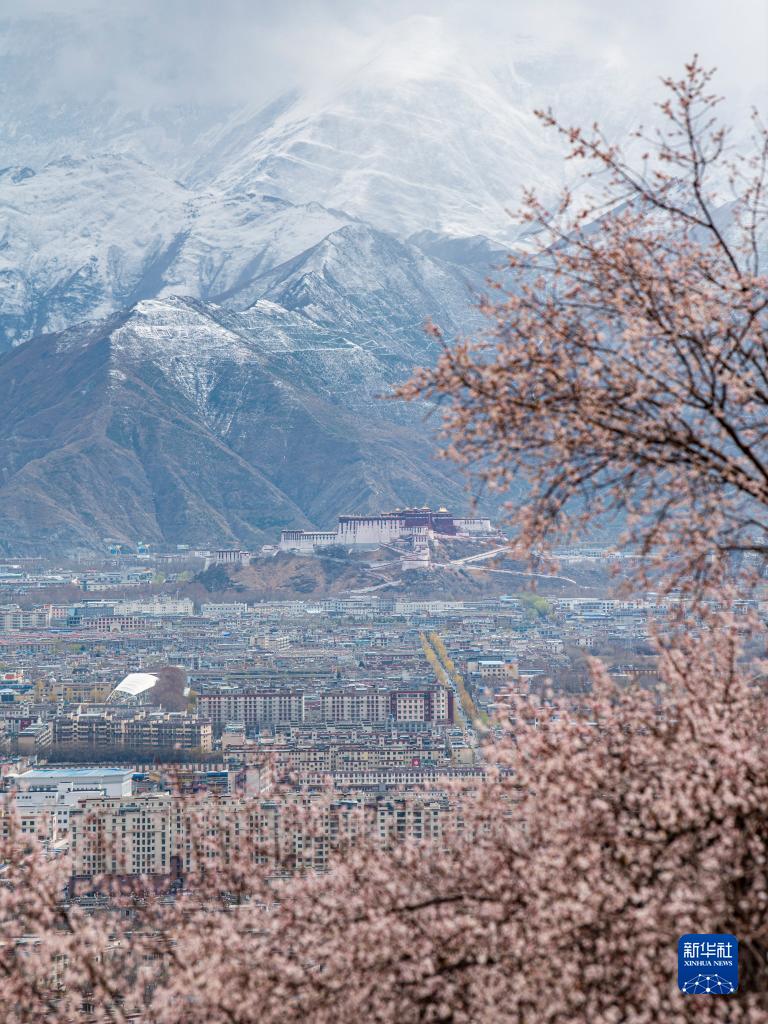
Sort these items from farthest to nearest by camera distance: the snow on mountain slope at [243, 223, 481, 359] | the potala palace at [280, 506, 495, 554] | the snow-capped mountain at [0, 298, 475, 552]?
the snow on mountain slope at [243, 223, 481, 359]
the snow-capped mountain at [0, 298, 475, 552]
the potala palace at [280, 506, 495, 554]

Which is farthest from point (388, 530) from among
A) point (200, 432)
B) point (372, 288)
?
point (372, 288)

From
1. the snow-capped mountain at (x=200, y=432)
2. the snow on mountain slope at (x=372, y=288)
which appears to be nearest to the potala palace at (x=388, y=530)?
the snow-capped mountain at (x=200, y=432)

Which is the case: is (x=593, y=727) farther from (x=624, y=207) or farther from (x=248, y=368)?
(x=248, y=368)

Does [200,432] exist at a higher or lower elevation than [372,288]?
lower

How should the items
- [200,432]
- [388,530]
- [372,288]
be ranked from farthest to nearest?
1. [372,288]
2. [200,432]
3. [388,530]

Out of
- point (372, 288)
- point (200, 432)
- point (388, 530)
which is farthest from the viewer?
point (372, 288)

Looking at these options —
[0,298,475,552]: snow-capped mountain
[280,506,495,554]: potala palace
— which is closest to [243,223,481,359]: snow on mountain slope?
[0,298,475,552]: snow-capped mountain

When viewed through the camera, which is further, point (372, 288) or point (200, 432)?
point (372, 288)

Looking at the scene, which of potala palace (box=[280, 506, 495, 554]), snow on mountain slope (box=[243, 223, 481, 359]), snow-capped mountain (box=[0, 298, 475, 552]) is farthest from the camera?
snow on mountain slope (box=[243, 223, 481, 359])

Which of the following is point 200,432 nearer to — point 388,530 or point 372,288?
point 388,530

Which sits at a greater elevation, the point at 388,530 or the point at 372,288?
the point at 372,288

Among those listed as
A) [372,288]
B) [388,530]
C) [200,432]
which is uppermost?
[372,288]

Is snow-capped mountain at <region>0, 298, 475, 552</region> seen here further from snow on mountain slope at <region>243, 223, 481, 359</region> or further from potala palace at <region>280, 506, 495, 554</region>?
potala palace at <region>280, 506, 495, 554</region>
